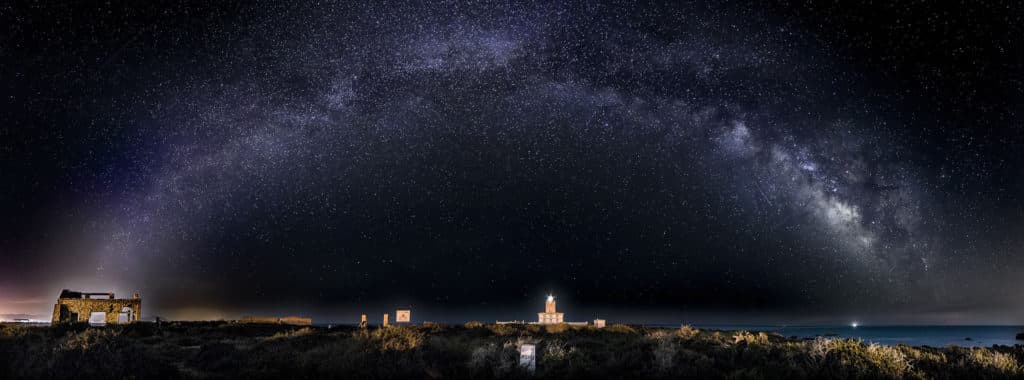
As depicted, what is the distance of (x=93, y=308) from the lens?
3412 cm

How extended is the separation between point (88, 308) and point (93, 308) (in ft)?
0.79

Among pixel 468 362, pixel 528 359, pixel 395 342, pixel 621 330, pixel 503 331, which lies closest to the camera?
pixel 528 359

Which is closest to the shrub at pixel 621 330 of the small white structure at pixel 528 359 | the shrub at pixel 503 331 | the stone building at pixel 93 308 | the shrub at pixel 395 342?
the shrub at pixel 503 331

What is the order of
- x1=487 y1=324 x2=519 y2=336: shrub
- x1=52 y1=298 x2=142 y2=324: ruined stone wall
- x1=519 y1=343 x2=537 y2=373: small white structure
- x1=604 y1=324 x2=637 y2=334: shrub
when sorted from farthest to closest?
x1=52 y1=298 x2=142 y2=324: ruined stone wall, x1=604 y1=324 x2=637 y2=334: shrub, x1=487 y1=324 x2=519 y2=336: shrub, x1=519 y1=343 x2=537 y2=373: small white structure

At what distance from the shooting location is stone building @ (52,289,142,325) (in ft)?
109

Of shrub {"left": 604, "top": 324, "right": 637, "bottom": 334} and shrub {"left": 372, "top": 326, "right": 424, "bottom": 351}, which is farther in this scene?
shrub {"left": 604, "top": 324, "right": 637, "bottom": 334}

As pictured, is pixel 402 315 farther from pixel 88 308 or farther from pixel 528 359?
pixel 528 359

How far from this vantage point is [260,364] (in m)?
14.0

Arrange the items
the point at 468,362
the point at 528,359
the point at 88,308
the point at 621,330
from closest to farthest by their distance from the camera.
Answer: the point at 528,359, the point at 468,362, the point at 621,330, the point at 88,308

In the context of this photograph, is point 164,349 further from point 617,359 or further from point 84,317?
point 84,317

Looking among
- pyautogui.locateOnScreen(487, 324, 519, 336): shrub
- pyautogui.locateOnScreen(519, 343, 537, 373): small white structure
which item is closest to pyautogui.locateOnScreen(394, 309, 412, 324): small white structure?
pyautogui.locateOnScreen(487, 324, 519, 336): shrub

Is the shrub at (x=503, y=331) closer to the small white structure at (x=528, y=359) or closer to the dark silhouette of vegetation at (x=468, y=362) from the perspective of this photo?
the dark silhouette of vegetation at (x=468, y=362)

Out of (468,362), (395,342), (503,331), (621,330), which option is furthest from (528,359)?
(621,330)

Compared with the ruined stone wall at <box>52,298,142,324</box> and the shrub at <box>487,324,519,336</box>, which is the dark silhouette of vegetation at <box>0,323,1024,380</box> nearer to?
the shrub at <box>487,324,519,336</box>
